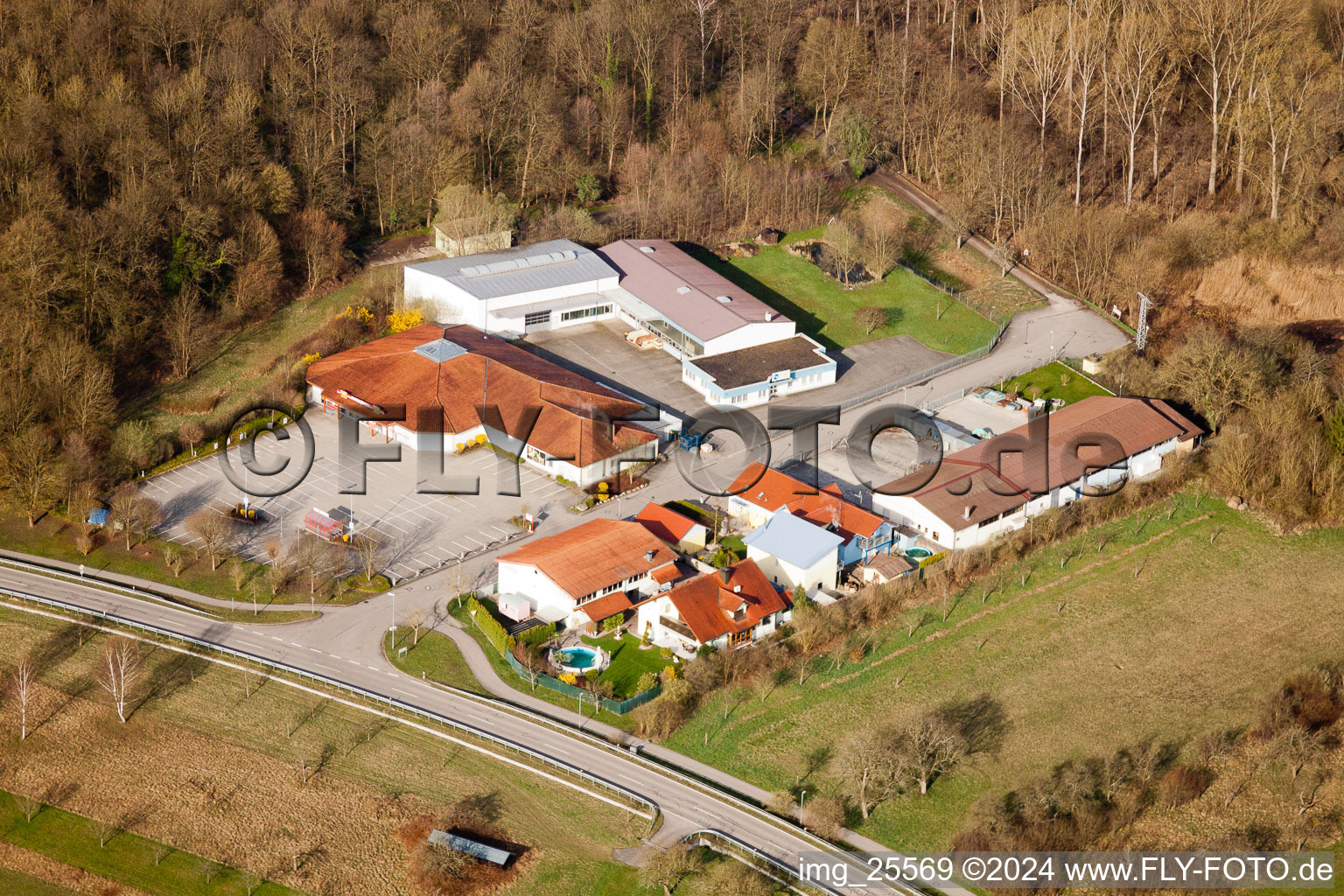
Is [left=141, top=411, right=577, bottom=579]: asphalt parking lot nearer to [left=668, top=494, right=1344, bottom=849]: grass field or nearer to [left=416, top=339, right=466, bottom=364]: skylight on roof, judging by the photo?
[left=416, top=339, right=466, bottom=364]: skylight on roof

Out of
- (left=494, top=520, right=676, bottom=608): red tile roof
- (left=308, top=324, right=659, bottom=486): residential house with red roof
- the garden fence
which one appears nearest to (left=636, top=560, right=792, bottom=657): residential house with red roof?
(left=494, top=520, right=676, bottom=608): red tile roof

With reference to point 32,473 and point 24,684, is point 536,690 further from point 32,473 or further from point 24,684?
point 32,473

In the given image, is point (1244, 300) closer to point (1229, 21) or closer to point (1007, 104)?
point (1229, 21)

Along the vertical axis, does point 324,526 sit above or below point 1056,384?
below

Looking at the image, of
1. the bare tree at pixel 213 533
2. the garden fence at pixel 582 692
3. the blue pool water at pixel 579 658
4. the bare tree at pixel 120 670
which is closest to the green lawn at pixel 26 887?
the bare tree at pixel 120 670

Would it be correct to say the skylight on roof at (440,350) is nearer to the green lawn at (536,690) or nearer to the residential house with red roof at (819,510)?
the residential house with red roof at (819,510)

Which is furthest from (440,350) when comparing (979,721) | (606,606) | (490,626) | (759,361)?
(979,721)
